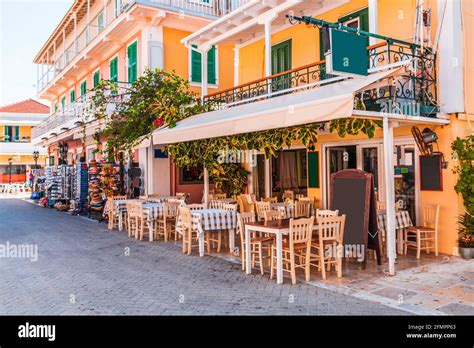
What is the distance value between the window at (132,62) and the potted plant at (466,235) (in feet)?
41.9

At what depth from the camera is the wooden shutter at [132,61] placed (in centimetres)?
1694

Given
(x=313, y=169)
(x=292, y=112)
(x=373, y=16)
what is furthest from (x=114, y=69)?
(x=292, y=112)

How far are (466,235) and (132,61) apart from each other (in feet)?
44.5

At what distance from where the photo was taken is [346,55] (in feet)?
23.9

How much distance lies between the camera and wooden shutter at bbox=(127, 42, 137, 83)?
1694cm

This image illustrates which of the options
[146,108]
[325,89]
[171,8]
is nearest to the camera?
[325,89]

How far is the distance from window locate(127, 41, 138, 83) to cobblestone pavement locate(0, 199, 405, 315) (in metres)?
8.66

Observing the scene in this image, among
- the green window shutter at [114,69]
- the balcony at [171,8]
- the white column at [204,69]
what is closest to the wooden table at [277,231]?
the white column at [204,69]

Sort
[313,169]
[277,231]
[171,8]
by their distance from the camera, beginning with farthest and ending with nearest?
1. [171,8]
2. [313,169]
3. [277,231]

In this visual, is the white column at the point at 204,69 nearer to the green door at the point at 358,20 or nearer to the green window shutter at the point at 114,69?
the green door at the point at 358,20

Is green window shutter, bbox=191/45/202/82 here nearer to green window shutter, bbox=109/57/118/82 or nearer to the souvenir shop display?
green window shutter, bbox=109/57/118/82

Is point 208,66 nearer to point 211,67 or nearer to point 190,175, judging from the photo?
point 211,67

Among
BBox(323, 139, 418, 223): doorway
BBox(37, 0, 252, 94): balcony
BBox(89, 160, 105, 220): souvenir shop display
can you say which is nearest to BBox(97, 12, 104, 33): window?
BBox(37, 0, 252, 94): balcony
